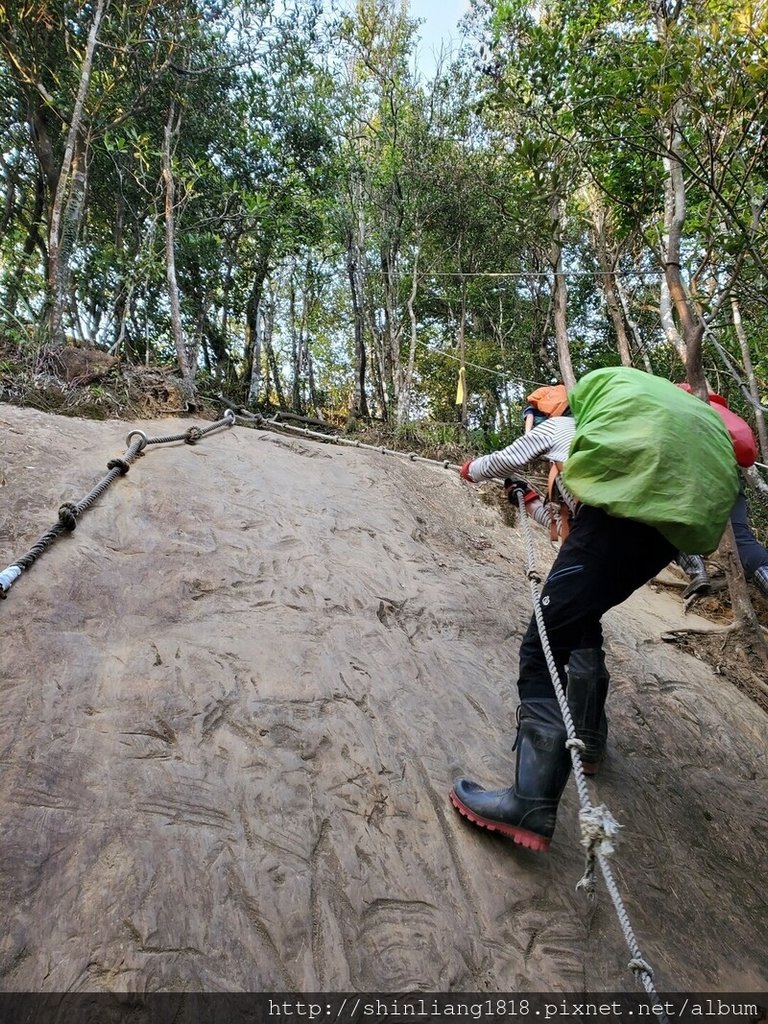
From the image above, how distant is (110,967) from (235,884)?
14.6 inches

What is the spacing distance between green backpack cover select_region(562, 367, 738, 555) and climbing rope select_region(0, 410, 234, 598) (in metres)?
2.52

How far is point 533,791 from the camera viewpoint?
186cm

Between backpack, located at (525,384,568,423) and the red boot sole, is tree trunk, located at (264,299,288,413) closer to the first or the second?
backpack, located at (525,384,568,423)

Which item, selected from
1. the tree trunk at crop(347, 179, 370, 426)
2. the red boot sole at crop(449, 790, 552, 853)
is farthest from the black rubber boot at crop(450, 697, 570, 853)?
the tree trunk at crop(347, 179, 370, 426)

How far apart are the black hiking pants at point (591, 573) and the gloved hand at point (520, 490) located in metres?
0.64

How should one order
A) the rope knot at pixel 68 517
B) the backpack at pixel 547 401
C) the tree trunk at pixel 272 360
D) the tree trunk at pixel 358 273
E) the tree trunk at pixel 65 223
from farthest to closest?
the tree trunk at pixel 272 360 < the tree trunk at pixel 358 273 < the tree trunk at pixel 65 223 < the rope knot at pixel 68 517 < the backpack at pixel 547 401

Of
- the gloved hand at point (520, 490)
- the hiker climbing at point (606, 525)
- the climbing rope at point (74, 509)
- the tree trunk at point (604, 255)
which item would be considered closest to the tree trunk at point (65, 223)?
the climbing rope at point (74, 509)

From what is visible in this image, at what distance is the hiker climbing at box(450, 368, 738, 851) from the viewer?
1.71 m

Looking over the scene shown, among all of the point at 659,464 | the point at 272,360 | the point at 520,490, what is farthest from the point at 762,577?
the point at 272,360

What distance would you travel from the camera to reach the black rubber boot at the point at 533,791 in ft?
6.11

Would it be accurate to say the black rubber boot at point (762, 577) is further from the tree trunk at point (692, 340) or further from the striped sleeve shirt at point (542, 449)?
the striped sleeve shirt at point (542, 449)

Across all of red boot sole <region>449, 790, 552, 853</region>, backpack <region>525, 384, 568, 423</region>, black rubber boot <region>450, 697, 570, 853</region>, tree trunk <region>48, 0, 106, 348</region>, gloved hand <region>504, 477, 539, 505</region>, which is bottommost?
red boot sole <region>449, 790, 552, 853</region>

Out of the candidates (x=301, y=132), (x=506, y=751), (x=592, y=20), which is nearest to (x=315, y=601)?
(x=506, y=751)

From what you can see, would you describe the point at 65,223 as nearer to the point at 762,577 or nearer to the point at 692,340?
the point at 692,340
